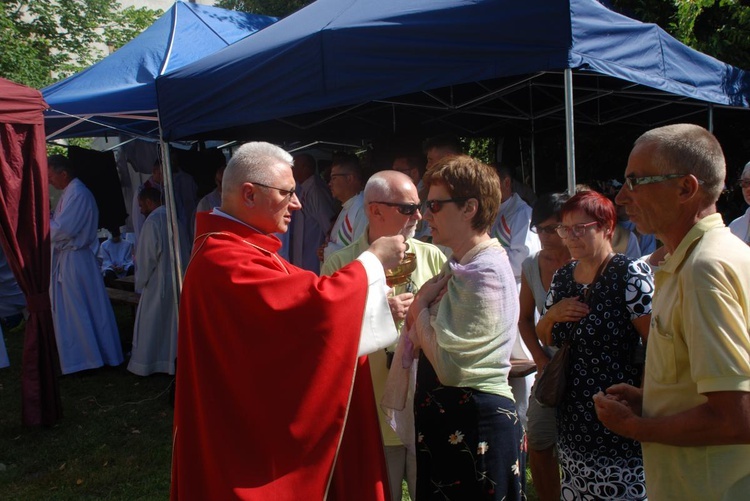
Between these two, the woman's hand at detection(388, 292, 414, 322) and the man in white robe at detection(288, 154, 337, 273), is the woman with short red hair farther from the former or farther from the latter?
the man in white robe at detection(288, 154, 337, 273)

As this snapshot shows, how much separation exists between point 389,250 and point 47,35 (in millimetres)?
15490

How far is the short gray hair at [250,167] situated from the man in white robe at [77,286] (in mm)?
4913

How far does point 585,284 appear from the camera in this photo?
2652 millimetres

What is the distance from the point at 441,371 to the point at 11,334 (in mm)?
8679

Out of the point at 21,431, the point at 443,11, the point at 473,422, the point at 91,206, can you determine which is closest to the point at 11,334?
the point at 91,206

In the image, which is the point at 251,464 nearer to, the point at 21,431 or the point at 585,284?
the point at 585,284

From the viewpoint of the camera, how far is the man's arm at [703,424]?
1.47 metres

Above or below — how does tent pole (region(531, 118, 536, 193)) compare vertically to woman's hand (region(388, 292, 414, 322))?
above

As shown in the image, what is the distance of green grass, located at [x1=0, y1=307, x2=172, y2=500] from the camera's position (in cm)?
415

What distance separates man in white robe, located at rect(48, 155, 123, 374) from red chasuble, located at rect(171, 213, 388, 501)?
5015mm

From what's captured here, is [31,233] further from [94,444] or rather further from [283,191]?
[283,191]

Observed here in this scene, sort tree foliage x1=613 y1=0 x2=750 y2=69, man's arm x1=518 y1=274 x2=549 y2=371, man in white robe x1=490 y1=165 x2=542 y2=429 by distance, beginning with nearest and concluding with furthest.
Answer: man's arm x1=518 y1=274 x2=549 y2=371
man in white robe x1=490 y1=165 x2=542 y2=429
tree foliage x1=613 y1=0 x2=750 y2=69

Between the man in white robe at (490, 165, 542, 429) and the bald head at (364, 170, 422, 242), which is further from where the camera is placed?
the man in white robe at (490, 165, 542, 429)

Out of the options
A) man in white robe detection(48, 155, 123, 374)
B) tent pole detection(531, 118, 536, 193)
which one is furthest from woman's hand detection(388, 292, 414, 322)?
tent pole detection(531, 118, 536, 193)
